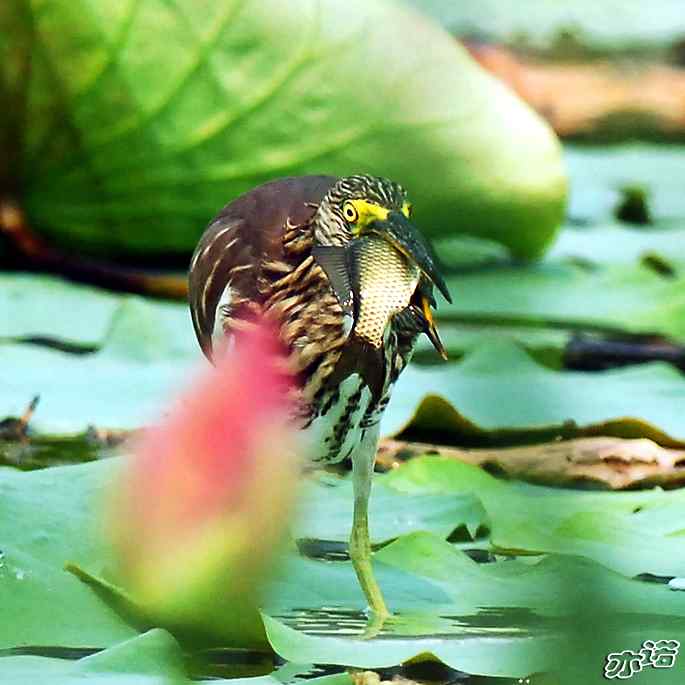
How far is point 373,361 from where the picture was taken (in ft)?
7.37

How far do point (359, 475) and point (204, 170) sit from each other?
1776 millimetres

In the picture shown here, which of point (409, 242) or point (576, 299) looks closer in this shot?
point (409, 242)

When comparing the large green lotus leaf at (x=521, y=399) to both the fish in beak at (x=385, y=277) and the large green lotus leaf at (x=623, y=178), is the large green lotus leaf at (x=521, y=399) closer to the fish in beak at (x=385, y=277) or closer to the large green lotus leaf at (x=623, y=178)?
the fish in beak at (x=385, y=277)

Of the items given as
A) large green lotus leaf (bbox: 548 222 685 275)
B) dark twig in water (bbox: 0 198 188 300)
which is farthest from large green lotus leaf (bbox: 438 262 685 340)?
dark twig in water (bbox: 0 198 188 300)

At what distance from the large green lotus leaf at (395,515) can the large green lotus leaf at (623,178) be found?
112 inches

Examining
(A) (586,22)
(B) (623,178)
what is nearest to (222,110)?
(B) (623,178)

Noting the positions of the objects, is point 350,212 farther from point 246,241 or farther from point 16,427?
point 16,427

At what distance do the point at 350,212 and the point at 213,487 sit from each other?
2.70 feet

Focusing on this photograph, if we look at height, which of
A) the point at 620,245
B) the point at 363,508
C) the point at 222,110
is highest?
A: the point at 620,245

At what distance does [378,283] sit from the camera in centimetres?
211

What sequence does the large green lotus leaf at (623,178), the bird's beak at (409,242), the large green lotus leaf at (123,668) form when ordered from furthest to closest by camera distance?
the large green lotus leaf at (623,178), the bird's beak at (409,242), the large green lotus leaf at (123,668)

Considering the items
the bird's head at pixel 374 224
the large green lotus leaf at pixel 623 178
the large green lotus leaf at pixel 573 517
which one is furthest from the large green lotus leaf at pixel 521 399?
the large green lotus leaf at pixel 623 178

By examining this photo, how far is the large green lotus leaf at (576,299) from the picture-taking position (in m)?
4.02

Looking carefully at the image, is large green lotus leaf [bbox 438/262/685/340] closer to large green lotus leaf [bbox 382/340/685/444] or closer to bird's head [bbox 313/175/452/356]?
large green lotus leaf [bbox 382/340/685/444]
